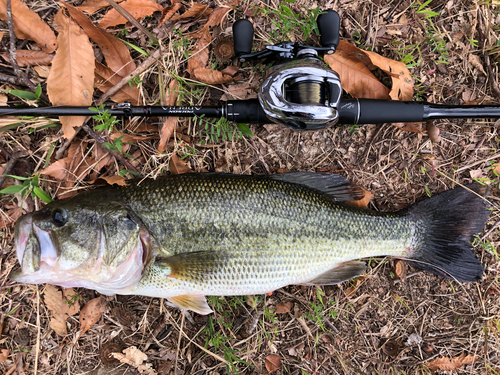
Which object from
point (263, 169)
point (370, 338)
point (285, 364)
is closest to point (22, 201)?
point (263, 169)

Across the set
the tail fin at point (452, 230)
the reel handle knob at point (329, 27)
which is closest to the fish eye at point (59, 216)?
the reel handle knob at point (329, 27)

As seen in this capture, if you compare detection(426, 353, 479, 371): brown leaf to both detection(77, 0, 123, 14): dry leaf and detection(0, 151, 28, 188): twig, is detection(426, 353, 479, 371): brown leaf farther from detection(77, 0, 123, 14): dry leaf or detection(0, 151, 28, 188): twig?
detection(77, 0, 123, 14): dry leaf

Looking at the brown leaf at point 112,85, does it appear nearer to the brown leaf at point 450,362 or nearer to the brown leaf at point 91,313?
the brown leaf at point 91,313

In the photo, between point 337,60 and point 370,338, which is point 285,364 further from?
point 337,60

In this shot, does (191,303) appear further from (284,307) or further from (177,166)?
(177,166)

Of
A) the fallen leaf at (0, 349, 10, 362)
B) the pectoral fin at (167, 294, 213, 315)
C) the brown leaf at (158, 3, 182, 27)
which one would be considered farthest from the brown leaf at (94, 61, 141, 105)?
the fallen leaf at (0, 349, 10, 362)

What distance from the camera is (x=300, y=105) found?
2205mm

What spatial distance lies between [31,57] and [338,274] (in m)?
3.32

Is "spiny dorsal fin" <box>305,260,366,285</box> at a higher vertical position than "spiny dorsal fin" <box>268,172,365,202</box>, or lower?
lower

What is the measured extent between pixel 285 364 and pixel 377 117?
2466 millimetres

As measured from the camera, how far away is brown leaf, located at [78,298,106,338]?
2832 millimetres

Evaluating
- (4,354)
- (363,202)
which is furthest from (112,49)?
(4,354)

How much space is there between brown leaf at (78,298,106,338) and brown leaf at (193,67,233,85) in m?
2.26

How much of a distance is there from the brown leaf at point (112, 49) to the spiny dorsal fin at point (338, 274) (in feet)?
8.31
